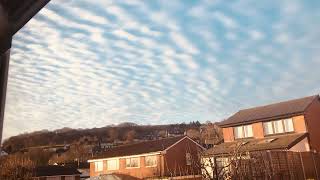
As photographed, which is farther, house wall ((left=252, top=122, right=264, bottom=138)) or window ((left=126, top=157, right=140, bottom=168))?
window ((left=126, top=157, right=140, bottom=168))

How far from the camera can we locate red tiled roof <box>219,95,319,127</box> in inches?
1069

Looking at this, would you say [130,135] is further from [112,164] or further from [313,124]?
[313,124]

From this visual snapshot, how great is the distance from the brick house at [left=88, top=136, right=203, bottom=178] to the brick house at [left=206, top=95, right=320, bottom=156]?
4721 mm

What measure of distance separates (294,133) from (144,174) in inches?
602

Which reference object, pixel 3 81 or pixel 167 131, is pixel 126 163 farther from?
pixel 3 81

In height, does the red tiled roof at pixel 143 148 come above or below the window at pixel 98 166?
above

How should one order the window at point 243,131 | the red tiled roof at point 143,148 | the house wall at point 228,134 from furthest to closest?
the red tiled roof at point 143,148, the house wall at point 228,134, the window at point 243,131

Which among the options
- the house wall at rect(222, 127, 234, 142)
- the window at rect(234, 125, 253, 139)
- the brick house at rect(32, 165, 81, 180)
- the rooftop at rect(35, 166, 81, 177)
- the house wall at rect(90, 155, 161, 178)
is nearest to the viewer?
the window at rect(234, 125, 253, 139)

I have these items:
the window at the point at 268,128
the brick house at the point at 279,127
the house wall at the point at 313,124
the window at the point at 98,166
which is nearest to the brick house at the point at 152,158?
the window at the point at 98,166

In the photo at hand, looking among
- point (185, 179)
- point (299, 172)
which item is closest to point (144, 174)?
point (185, 179)

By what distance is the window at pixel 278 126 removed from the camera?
27047 mm

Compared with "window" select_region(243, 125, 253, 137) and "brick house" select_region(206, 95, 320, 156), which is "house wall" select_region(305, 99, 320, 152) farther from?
"window" select_region(243, 125, 253, 137)

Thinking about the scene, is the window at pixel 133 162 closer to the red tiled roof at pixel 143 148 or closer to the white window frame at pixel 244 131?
the red tiled roof at pixel 143 148

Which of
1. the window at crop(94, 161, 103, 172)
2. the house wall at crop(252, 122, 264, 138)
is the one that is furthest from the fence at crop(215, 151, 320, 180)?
the window at crop(94, 161, 103, 172)
